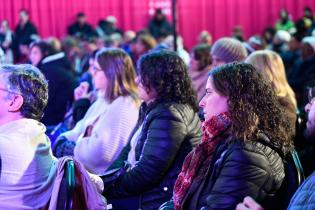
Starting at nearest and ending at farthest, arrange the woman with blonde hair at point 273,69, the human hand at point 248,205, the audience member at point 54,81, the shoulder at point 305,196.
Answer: the shoulder at point 305,196 < the human hand at point 248,205 < the woman with blonde hair at point 273,69 < the audience member at point 54,81

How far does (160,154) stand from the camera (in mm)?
3445

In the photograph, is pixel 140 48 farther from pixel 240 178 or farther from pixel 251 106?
pixel 240 178

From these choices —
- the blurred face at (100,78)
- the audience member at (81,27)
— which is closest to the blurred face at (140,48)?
the blurred face at (100,78)

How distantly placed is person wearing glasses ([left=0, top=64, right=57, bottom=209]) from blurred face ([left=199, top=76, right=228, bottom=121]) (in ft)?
2.36

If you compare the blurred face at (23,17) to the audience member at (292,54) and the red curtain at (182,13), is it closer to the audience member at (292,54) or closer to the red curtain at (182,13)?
the red curtain at (182,13)

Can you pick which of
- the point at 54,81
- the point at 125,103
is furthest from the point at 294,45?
the point at 125,103

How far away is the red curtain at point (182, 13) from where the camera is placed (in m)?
15.6

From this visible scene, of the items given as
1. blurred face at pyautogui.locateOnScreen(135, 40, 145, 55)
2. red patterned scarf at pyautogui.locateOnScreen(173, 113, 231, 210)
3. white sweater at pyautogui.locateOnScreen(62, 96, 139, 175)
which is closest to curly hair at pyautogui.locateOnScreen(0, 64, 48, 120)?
red patterned scarf at pyautogui.locateOnScreen(173, 113, 231, 210)

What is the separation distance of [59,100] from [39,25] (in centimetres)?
→ 1000

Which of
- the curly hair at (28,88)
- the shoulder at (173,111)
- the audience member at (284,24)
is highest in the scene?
the curly hair at (28,88)

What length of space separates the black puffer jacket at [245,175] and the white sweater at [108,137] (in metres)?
1.51

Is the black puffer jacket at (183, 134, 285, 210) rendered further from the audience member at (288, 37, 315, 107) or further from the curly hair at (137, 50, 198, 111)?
the audience member at (288, 37, 315, 107)

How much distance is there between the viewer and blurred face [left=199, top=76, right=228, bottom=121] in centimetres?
284

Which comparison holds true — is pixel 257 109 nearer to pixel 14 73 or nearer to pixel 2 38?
pixel 14 73
